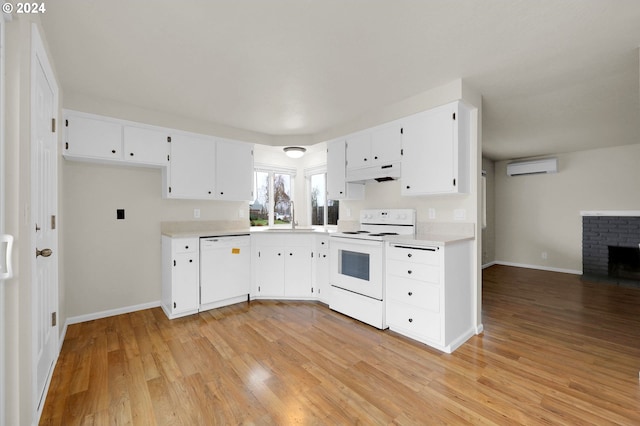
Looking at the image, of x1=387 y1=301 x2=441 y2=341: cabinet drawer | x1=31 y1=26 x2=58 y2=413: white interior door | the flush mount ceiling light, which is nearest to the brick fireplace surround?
x1=387 y1=301 x2=441 y2=341: cabinet drawer

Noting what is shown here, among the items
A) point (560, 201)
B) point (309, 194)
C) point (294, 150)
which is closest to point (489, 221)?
point (560, 201)

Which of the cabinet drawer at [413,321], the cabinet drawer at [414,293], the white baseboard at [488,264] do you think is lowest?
the white baseboard at [488,264]

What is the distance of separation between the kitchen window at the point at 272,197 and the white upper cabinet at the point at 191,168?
40.6 inches

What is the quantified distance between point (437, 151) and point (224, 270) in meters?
2.77

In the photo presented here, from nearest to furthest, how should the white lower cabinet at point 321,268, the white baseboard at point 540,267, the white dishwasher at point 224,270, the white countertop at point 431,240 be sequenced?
1. the white countertop at point 431,240
2. the white dishwasher at point 224,270
3. the white lower cabinet at point 321,268
4. the white baseboard at point 540,267

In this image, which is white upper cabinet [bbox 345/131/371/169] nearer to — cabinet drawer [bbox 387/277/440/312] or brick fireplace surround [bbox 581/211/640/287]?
cabinet drawer [bbox 387/277/440/312]

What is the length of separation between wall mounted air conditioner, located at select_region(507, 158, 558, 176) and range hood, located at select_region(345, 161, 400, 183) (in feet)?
13.4

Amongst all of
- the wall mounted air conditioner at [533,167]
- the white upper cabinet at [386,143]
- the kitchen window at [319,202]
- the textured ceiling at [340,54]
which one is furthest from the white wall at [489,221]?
the white upper cabinet at [386,143]

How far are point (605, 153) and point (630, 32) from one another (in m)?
4.28

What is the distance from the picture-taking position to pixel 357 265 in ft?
10.1

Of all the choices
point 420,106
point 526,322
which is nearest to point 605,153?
point 526,322

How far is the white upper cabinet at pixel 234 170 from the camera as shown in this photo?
379 centimetres

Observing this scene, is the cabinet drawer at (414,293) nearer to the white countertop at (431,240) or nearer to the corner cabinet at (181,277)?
the white countertop at (431,240)

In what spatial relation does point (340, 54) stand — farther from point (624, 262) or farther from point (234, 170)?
point (624, 262)
